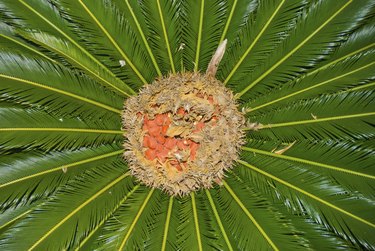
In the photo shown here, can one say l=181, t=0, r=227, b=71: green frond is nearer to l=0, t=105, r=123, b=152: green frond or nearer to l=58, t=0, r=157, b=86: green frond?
l=58, t=0, r=157, b=86: green frond

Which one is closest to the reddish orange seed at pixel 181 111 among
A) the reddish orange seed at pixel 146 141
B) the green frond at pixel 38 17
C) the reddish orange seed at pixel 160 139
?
the reddish orange seed at pixel 160 139

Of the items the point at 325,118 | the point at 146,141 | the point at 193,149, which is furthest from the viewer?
the point at 146,141

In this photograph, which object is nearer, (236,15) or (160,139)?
(236,15)

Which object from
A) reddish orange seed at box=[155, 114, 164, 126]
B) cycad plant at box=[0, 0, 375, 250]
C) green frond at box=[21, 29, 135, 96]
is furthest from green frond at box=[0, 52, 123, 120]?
reddish orange seed at box=[155, 114, 164, 126]

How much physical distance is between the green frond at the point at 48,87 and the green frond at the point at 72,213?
58cm

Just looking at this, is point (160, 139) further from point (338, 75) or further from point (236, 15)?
point (338, 75)

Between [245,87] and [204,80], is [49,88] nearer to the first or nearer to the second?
[204,80]

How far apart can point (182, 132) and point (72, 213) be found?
1.12m

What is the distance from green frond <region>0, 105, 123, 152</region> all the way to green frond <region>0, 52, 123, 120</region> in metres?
0.10

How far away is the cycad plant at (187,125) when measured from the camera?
3764 mm

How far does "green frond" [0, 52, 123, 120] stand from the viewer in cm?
369

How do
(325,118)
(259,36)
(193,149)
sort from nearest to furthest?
1. (325,118)
2. (259,36)
3. (193,149)

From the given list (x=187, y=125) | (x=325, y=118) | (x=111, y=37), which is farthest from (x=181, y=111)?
(x=325, y=118)

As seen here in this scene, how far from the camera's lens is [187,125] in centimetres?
411
